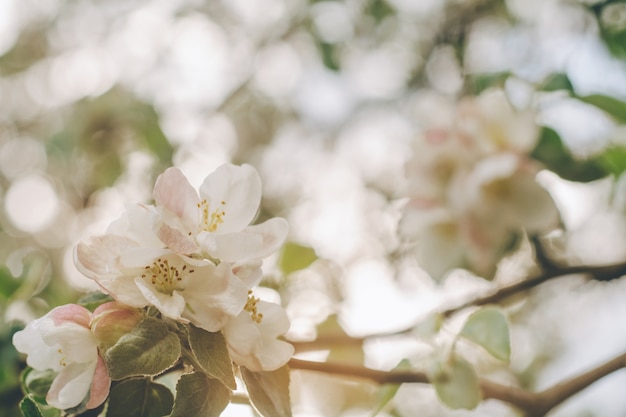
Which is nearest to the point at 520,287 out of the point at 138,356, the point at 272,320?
the point at 272,320

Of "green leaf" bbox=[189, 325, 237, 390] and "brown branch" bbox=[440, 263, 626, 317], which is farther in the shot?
"brown branch" bbox=[440, 263, 626, 317]

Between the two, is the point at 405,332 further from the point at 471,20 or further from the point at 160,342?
the point at 471,20

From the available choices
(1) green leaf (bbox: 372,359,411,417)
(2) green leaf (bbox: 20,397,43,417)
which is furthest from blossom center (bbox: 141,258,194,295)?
(1) green leaf (bbox: 372,359,411,417)

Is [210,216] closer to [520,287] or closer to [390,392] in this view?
[390,392]

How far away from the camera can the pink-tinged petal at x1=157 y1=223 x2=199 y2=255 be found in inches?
16.2

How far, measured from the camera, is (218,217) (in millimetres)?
465

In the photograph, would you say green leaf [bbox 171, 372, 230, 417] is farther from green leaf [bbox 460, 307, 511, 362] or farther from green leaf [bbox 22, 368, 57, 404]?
green leaf [bbox 460, 307, 511, 362]

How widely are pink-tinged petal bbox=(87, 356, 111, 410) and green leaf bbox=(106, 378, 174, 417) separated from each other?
1 cm

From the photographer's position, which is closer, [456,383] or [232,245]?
[232,245]

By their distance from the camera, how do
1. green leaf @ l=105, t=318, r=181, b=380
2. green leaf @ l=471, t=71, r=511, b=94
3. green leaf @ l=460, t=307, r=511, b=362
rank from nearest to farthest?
green leaf @ l=105, t=318, r=181, b=380
green leaf @ l=460, t=307, r=511, b=362
green leaf @ l=471, t=71, r=511, b=94

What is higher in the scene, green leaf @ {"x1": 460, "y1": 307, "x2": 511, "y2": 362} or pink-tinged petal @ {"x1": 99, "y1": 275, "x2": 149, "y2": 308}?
pink-tinged petal @ {"x1": 99, "y1": 275, "x2": 149, "y2": 308}

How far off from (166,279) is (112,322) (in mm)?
43

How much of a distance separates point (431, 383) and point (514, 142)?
25 cm

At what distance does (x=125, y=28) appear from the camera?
2242 mm
